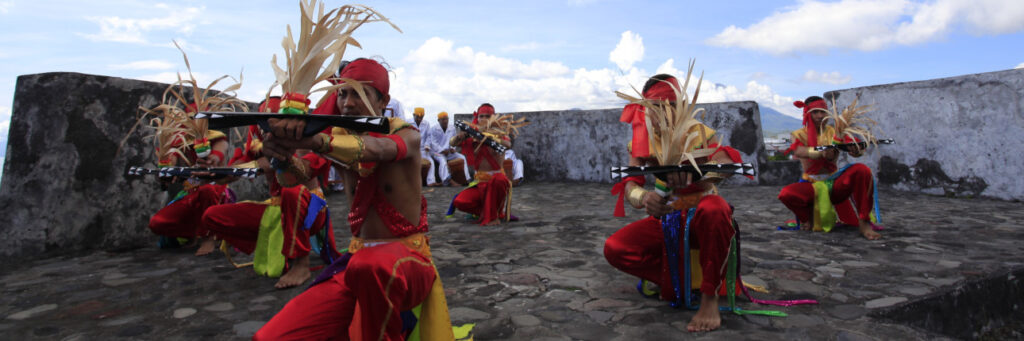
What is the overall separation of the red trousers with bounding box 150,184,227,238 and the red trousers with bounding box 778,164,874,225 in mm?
6078

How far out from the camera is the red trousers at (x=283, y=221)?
4.66 m

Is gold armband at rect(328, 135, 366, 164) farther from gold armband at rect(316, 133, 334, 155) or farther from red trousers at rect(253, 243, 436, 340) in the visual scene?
red trousers at rect(253, 243, 436, 340)

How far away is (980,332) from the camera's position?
12.8 feet

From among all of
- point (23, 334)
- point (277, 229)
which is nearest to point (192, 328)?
point (23, 334)

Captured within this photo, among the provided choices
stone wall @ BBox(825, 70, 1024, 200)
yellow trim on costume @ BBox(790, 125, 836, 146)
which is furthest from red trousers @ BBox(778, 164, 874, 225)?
stone wall @ BBox(825, 70, 1024, 200)

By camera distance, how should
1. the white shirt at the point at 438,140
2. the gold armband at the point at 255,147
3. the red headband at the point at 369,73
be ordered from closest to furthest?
the red headband at the point at 369,73, the gold armband at the point at 255,147, the white shirt at the point at 438,140

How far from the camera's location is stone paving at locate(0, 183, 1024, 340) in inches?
132

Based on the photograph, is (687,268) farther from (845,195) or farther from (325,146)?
(845,195)

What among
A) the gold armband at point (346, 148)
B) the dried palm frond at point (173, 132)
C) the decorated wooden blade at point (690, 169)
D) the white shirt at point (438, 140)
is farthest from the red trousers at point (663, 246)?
the white shirt at point (438, 140)

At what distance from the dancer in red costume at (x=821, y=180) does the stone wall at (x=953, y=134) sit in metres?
3.94

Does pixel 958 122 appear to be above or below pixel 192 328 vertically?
above

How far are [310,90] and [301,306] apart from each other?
0.92 m

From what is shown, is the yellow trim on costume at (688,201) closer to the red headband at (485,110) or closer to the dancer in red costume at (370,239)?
the dancer in red costume at (370,239)

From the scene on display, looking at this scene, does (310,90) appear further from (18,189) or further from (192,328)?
(18,189)
